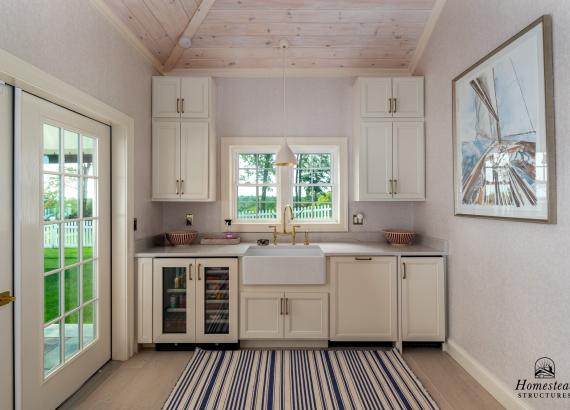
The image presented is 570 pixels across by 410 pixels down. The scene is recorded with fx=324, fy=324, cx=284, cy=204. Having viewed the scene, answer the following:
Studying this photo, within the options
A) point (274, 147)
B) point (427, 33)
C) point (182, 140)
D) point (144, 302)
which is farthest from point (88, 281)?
point (427, 33)

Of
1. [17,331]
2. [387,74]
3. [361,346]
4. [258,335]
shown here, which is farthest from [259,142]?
[17,331]

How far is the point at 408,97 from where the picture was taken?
3.20 metres

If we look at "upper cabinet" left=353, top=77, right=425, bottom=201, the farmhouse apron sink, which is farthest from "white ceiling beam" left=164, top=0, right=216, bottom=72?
the farmhouse apron sink

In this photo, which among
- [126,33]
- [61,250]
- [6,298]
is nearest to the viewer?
[6,298]

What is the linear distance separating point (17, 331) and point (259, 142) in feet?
8.22

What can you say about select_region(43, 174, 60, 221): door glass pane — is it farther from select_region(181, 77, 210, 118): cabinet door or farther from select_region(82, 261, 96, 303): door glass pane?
select_region(181, 77, 210, 118): cabinet door

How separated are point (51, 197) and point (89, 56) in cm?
98

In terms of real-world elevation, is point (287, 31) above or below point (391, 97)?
above

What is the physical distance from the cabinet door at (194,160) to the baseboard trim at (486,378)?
2581 millimetres

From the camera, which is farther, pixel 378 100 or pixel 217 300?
pixel 378 100

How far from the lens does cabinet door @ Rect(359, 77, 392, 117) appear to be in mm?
3191

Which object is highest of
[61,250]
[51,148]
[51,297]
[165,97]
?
[165,97]

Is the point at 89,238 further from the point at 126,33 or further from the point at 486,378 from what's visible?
the point at 486,378

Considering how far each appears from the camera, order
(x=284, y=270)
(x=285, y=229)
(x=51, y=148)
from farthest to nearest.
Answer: (x=285, y=229) → (x=284, y=270) → (x=51, y=148)
